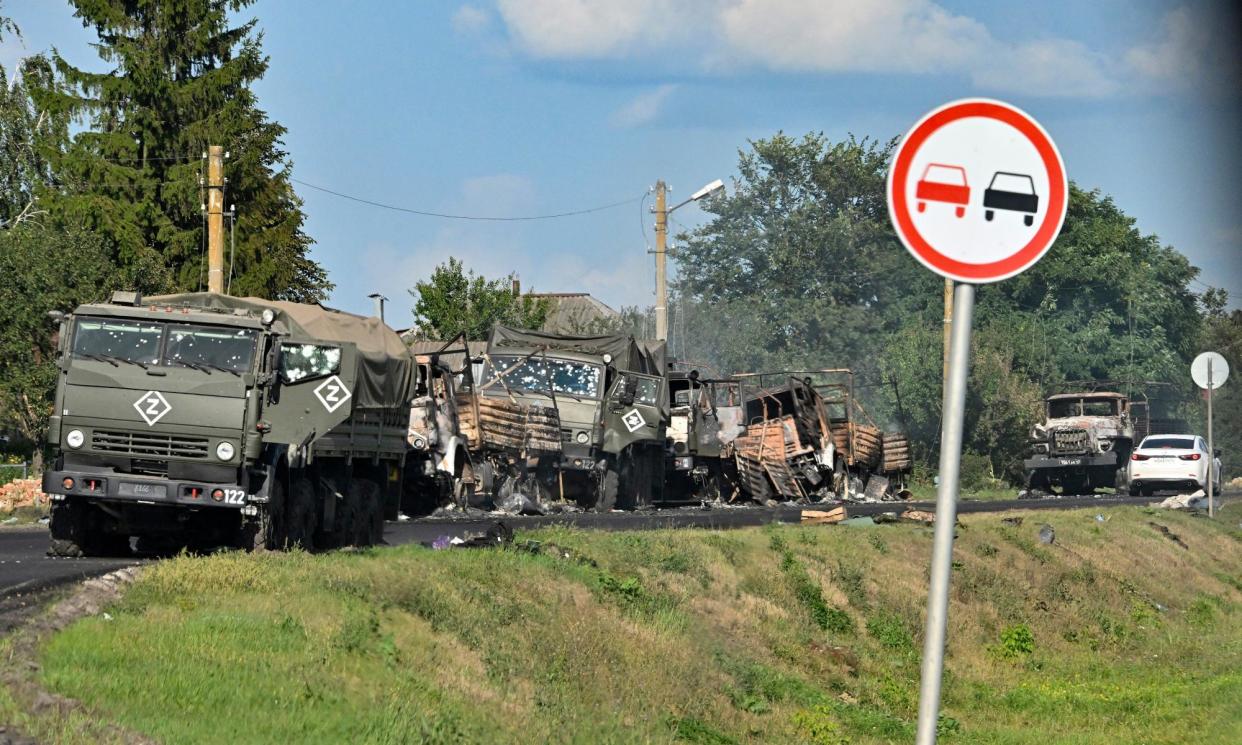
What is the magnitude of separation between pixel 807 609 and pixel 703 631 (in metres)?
2.67

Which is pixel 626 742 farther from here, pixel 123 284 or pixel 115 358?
pixel 123 284

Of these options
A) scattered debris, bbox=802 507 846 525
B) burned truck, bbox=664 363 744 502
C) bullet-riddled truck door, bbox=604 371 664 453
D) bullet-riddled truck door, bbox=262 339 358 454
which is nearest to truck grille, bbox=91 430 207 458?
bullet-riddled truck door, bbox=262 339 358 454

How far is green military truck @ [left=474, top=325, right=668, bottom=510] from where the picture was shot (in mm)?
30562

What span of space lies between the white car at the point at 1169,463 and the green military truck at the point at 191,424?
31175 mm

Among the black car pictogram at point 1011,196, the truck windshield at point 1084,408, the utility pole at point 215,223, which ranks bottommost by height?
the black car pictogram at point 1011,196

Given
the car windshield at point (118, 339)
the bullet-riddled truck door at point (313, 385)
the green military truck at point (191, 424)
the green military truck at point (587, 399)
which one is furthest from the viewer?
the green military truck at point (587, 399)

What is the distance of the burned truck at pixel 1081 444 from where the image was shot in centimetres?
4781

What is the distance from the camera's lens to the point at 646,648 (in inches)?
467

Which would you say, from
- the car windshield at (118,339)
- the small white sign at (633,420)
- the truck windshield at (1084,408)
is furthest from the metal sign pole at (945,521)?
the truck windshield at (1084,408)

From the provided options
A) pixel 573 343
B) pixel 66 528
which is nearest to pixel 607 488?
pixel 573 343

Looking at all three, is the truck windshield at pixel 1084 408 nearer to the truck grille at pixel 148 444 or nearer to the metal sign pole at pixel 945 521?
the truck grille at pixel 148 444

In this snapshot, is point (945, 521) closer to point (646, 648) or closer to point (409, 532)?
point (646, 648)

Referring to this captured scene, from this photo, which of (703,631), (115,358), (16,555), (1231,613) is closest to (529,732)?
(703,631)

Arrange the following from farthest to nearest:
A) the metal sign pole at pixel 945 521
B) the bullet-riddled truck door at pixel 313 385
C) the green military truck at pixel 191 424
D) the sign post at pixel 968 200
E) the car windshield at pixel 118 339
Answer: the bullet-riddled truck door at pixel 313 385, the car windshield at pixel 118 339, the green military truck at pixel 191 424, the sign post at pixel 968 200, the metal sign pole at pixel 945 521
